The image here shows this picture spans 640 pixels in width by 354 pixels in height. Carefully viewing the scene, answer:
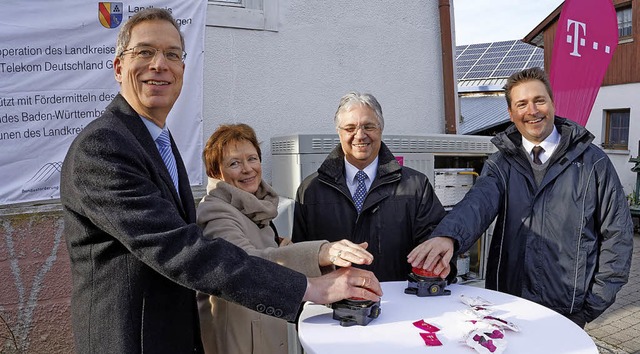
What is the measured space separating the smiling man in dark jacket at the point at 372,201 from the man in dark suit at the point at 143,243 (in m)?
0.85

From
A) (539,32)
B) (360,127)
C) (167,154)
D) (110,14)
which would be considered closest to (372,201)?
(360,127)

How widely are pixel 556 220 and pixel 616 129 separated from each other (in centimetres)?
1565

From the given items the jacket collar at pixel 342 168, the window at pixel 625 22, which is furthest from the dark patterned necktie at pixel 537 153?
the window at pixel 625 22

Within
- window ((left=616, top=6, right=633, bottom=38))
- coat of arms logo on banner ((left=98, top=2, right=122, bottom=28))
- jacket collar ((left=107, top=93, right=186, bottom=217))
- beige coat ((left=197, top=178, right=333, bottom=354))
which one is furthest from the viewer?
window ((left=616, top=6, right=633, bottom=38))

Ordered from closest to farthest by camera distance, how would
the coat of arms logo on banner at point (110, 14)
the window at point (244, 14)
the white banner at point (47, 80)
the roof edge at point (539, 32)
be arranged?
1. the white banner at point (47, 80)
2. the coat of arms logo on banner at point (110, 14)
3. the window at point (244, 14)
4. the roof edge at point (539, 32)

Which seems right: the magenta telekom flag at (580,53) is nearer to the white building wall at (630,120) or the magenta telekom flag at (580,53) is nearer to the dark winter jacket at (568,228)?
the dark winter jacket at (568,228)

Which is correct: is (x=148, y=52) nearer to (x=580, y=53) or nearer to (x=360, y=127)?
(x=360, y=127)

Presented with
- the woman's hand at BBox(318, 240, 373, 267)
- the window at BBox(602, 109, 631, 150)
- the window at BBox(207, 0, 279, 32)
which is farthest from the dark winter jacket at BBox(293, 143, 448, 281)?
the window at BBox(602, 109, 631, 150)

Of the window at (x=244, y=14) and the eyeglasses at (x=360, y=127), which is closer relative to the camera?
the eyeglasses at (x=360, y=127)

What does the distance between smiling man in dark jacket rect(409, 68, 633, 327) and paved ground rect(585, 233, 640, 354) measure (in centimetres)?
249

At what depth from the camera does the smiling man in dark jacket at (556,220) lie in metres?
2.19

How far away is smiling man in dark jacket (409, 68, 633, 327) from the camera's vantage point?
2.19 m

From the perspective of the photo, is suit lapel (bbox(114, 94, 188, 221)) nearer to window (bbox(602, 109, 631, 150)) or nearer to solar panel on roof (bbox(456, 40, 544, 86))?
solar panel on roof (bbox(456, 40, 544, 86))

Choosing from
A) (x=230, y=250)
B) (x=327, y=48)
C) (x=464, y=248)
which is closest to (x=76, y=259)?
(x=230, y=250)
